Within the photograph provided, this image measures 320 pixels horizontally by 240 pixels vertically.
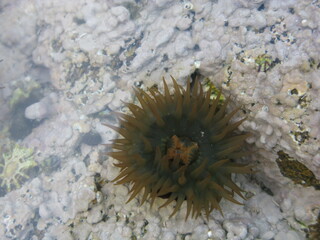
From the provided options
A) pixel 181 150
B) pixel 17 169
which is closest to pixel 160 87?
pixel 181 150

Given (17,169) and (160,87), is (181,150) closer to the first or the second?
(160,87)

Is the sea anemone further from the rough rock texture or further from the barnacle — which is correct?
the barnacle

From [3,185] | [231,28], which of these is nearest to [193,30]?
[231,28]

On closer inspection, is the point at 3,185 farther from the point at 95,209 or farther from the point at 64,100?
the point at 95,209

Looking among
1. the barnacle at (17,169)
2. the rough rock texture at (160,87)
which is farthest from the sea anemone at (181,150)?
the barnacle at (17,169)

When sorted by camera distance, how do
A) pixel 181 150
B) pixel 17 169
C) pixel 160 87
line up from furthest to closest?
pixel 17 169 → pixel 160 87 → pixel 181 150

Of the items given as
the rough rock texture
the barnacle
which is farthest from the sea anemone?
the barnacle

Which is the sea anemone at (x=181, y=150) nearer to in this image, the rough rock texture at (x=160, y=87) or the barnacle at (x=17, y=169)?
the rough rock texture at (x=160, y=87)
